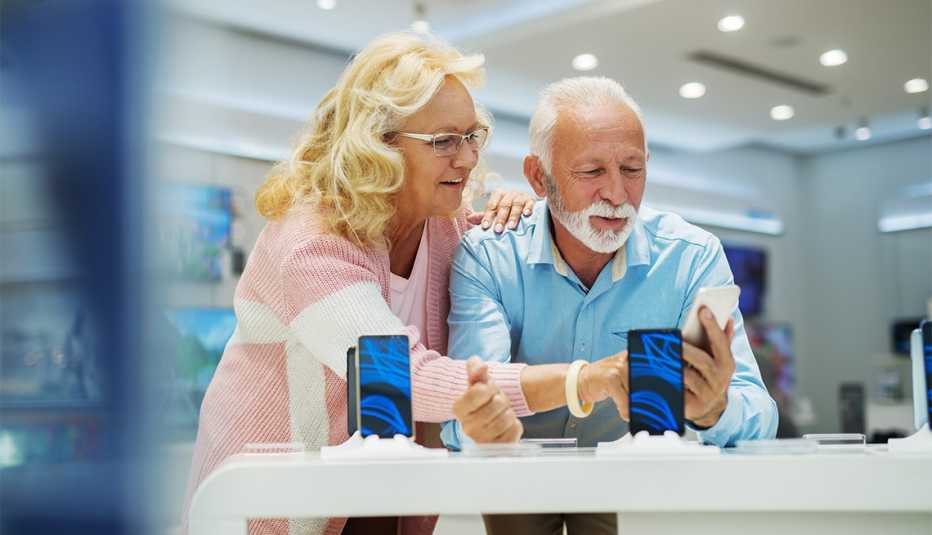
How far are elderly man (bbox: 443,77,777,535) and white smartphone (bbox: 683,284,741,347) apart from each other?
48 centimetres

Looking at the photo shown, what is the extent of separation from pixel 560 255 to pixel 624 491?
3.10ft

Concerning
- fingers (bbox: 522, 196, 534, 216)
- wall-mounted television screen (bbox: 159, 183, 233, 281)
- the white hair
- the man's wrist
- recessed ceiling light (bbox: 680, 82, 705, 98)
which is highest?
recessed ceiling light (bbox: 680, 82, 705, 98)

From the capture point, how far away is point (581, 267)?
7.06 feet

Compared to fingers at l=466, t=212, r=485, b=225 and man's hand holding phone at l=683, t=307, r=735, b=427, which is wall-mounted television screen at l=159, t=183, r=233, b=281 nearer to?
fingers at l=466, t=212, r=485, b=225

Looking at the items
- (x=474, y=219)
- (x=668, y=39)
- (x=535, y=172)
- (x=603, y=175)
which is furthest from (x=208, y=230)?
(x=603, y=175)

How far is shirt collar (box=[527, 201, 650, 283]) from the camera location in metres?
2.06

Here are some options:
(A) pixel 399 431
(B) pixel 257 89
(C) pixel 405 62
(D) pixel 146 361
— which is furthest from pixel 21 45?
(B) pixel 257 89

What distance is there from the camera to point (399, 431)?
1.42 metres

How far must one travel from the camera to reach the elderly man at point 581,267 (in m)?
2.01

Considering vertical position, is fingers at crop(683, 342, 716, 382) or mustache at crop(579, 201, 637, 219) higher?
mustache at crop(579, 201, 637, 219)

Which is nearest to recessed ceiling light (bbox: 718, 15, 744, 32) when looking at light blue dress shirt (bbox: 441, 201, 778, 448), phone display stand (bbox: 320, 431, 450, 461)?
light blue dress shirt (bbox: 441, 201, 778, 448)

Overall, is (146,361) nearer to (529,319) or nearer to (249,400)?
(249,400)

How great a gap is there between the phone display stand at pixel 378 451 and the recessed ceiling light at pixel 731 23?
5.55m

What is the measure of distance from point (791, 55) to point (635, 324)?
5.72 meters
